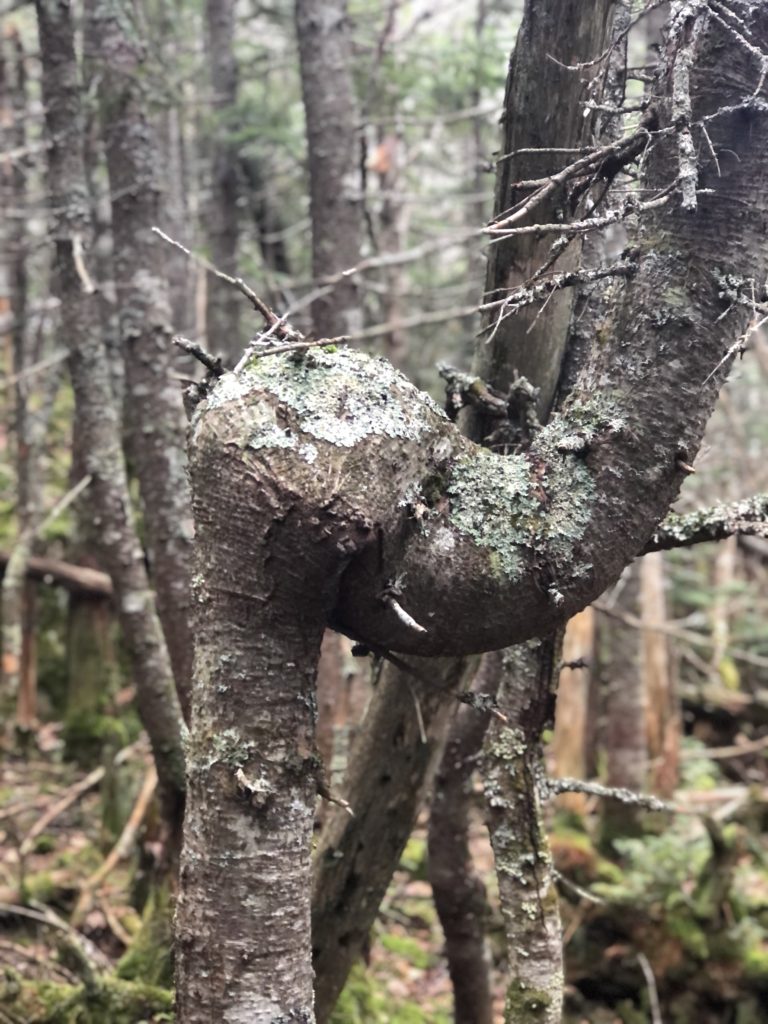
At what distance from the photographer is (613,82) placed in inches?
94.3

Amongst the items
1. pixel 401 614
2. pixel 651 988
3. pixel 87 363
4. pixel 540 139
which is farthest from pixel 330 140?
pixel 651 988

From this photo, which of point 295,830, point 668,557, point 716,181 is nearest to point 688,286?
point 716,181

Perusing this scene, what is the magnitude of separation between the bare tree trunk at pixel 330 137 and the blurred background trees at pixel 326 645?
2 cm

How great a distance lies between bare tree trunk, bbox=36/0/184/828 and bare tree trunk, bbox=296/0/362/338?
1.71m

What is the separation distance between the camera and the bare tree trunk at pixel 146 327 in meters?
4.02

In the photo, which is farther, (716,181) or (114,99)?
(114,99)

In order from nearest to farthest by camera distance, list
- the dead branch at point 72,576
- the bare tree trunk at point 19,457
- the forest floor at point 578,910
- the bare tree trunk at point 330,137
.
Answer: the forest floor at point 578,910 → the bare tree trunk at point 330,137 → the bare tree trunk at point 19,457 → the dead branch at point 72,576

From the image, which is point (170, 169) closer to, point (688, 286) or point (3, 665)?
point (3, 665)

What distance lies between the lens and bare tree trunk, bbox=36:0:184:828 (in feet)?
12.9

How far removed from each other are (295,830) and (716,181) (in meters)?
1.59

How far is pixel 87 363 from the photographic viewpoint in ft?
13.4

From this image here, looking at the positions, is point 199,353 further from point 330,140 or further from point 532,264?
point 330,140

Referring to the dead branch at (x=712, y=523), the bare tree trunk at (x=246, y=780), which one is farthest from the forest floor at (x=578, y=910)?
the dead branch at (x=712, y=523)

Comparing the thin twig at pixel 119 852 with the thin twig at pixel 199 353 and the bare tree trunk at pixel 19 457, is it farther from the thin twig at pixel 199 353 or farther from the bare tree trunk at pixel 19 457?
the thin twig at pixel 199 353
